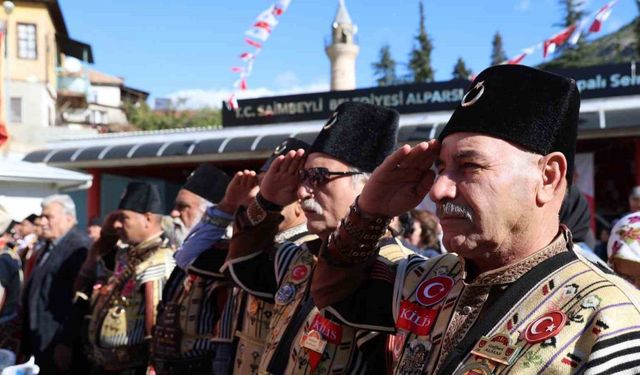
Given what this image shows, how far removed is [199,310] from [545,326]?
9.63ft

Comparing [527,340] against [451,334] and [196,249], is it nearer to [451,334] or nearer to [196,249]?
[451,334]

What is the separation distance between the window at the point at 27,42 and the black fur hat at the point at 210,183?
34.4m

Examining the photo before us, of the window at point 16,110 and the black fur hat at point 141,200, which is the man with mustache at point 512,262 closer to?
the black fur hat at point 141,200

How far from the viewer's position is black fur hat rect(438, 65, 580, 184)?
156cm

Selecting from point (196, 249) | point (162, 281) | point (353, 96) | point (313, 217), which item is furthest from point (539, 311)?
point (353, 96)

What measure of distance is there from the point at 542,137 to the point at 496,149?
0.11 metres

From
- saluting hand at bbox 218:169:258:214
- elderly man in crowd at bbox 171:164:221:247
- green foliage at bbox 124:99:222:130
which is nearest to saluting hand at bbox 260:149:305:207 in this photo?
saluting hand at bbox 218:169:258:214

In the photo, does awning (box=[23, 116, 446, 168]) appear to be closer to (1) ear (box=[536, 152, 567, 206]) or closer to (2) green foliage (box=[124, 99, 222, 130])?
(1) ear (box=[536, 152, 567, 206])

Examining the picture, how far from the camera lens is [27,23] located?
116 feet

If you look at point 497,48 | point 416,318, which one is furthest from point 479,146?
point 497,48

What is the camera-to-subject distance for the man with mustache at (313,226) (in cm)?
235

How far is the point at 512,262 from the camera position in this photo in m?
1.58

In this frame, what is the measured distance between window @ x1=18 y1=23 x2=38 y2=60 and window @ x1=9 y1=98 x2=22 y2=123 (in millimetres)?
2685

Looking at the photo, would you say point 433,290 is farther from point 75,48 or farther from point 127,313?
point 75,48
